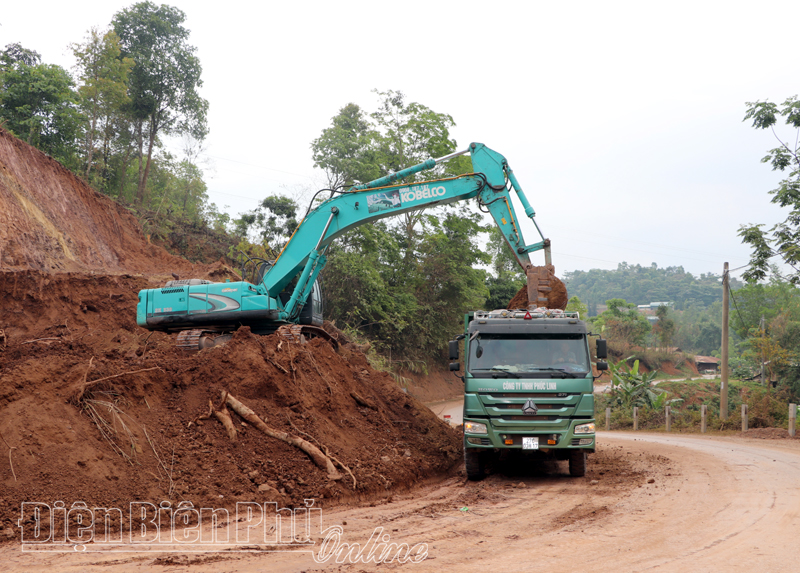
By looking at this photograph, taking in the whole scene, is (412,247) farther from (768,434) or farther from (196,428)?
(196,428)

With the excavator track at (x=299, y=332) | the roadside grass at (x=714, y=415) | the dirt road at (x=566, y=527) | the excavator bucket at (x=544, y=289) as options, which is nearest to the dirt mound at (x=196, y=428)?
the excavator track at (x=299, y=332)

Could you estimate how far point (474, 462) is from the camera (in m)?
10.2

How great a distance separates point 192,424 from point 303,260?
573 cm

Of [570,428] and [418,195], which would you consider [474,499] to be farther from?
[418,195]

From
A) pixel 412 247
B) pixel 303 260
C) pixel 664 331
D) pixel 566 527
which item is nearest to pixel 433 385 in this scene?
pixel 412 247

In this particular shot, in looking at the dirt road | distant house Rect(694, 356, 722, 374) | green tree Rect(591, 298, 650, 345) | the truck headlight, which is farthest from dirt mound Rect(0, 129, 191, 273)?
distant house Rect(694, 356, 722, 374)

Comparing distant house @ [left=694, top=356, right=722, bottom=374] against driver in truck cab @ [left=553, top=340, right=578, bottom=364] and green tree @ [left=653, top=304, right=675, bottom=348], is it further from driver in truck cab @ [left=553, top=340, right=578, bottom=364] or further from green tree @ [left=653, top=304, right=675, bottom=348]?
driver in truck cab @ [left=553, top=340, right=578, bottom=364]

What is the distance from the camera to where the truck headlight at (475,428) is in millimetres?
9794

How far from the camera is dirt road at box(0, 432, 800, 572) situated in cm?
553

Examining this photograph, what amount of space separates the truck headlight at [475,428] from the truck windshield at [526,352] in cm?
88

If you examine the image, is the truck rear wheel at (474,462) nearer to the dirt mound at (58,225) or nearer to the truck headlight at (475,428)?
the truck headlight at (475,428)

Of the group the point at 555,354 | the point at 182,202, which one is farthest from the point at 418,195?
the point at 182,202

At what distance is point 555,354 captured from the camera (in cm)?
1027

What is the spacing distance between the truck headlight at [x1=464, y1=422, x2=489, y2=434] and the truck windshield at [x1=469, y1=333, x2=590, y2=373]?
34.6 inches
